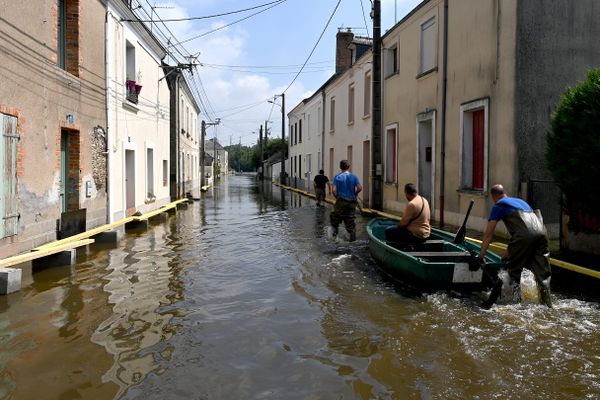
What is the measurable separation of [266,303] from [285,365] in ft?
6.71

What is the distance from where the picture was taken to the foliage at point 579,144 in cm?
767

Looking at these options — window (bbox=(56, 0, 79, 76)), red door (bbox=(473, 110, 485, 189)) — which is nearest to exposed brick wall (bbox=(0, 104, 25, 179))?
window (bbox=(56, 0, 79, 76))

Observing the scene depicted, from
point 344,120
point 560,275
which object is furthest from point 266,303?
point 344,120

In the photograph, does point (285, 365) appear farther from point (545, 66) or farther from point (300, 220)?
point (300, 220)

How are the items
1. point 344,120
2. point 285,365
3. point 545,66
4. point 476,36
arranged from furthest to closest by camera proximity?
point 344,120 < point 476,36 < point 545,66 < point 285,365

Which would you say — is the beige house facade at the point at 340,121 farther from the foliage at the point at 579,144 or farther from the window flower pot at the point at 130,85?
the foliage at the point at 579,144

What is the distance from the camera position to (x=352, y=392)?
157 inches

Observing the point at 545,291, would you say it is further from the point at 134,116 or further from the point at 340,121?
the point at 340,121

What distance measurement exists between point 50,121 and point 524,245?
8.24m

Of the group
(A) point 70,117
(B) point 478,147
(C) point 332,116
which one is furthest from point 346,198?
(C) point 332,116

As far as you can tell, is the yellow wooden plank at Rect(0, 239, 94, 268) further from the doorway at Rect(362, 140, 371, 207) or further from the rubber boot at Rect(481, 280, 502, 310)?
the doorway at Rect(362, 140, 371, 207)

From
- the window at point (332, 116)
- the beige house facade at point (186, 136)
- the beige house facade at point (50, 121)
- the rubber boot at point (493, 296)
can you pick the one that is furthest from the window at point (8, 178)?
the window at point (332, 116)

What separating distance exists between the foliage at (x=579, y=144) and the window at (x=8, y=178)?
27.9 feet

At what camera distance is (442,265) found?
259 inches
